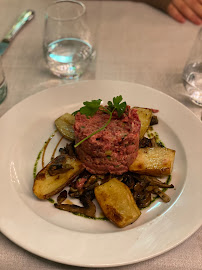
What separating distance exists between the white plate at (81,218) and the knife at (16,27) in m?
0.94

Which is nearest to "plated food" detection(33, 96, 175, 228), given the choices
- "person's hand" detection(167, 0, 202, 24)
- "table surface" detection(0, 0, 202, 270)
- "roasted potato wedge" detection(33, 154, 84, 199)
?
"roasted potato wedge" detection(33, 154, 84, 199)

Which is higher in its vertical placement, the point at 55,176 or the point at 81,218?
the point at 55,176

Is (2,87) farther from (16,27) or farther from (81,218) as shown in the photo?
(81,218)

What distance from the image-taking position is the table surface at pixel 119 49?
8.75 feet

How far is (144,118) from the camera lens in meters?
2.14

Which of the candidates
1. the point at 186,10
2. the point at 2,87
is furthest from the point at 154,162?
the point at 186,10

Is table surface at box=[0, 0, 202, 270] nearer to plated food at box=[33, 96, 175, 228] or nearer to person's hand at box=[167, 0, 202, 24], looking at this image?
person's hand at box=[167, 0, 202, 24]

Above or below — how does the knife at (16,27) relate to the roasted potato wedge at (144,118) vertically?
above

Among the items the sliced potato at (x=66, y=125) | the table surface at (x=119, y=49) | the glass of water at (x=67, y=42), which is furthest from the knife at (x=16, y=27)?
the sliced potato at (x=66, y=125)

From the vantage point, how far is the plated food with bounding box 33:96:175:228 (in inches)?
68.3

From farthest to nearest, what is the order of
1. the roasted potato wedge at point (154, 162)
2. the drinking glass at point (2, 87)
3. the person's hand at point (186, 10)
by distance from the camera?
the person's hand at point (186, 10) < the drinking glass at point (2, 87) < the roasted potato wedge at point (154, 162)

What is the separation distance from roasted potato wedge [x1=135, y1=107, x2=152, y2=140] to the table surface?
455mm

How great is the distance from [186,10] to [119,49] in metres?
0.86

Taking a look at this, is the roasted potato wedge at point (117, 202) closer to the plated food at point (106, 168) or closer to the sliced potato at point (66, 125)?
the plated food at point (106, 168)
